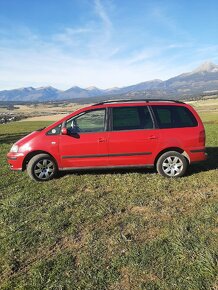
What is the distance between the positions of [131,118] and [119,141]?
0.74 m

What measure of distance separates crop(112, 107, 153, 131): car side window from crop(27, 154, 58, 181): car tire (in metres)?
1.91

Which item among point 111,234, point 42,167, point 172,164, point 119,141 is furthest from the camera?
point 42,167

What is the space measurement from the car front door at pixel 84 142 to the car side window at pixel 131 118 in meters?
0.31

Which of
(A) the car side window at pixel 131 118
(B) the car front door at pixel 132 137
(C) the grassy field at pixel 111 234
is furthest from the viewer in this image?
(A) the car side window at pixel 131 118

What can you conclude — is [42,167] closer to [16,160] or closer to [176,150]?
[16,160]

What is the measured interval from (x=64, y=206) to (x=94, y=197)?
0.81 m

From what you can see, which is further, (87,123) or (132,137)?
(87,123)

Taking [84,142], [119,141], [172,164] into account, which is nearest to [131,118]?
[119,141]

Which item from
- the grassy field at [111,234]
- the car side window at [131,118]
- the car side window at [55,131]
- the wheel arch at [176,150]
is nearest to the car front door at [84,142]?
the car side window at [55,131]

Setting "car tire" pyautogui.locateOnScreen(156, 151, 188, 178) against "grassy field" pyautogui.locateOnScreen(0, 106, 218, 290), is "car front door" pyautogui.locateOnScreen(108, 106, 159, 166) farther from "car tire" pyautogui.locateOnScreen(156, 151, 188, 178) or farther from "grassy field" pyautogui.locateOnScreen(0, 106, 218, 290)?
"grassy field" pyautogui.locateOnScreen(0, 106, 218, 290)

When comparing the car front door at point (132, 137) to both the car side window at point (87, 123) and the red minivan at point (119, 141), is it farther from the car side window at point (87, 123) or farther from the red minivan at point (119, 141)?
the car side window at point (87, 123)

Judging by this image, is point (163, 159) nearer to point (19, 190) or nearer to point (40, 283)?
point (19, 190)

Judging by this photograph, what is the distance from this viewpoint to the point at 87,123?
8.73 m

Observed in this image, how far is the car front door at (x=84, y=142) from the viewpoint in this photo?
28.1 ft
